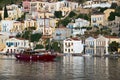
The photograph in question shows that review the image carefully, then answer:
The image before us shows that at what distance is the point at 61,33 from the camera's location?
116625mm

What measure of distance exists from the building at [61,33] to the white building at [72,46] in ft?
21.5

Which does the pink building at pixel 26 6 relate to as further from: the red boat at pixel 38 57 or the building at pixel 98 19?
the red boat at pixel 38 57

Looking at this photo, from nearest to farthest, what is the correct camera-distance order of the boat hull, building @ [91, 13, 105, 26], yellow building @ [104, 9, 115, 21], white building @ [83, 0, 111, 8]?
the boat hull
building @ [91, 13, 105, 26]
yellow building @ [104, 9, 115, 21]
white building @ [83, 0, 111, 8]

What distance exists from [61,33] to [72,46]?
8.75 meters

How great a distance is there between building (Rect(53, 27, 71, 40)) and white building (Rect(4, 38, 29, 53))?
265 inches

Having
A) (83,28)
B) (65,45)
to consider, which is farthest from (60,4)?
(65,45)

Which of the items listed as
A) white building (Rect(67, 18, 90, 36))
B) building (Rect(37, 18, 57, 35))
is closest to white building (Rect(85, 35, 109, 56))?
white building (Rect(67, 18, 90, 36))

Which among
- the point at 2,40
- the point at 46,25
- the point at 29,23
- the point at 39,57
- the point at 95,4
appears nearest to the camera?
the point at 39,57

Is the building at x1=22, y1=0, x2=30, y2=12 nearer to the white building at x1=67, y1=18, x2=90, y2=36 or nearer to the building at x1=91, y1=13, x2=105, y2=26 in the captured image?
the white building at x1=67, y1=18, x2=90, y2=36

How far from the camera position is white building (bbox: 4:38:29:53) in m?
118

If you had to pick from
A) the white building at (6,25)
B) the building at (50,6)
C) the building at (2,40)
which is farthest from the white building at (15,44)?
the building at (50,6)

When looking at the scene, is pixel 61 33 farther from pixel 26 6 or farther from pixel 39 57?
pixel 39 57

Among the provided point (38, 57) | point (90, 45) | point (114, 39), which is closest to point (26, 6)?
point (90, 45)

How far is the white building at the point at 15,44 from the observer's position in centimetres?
11756
